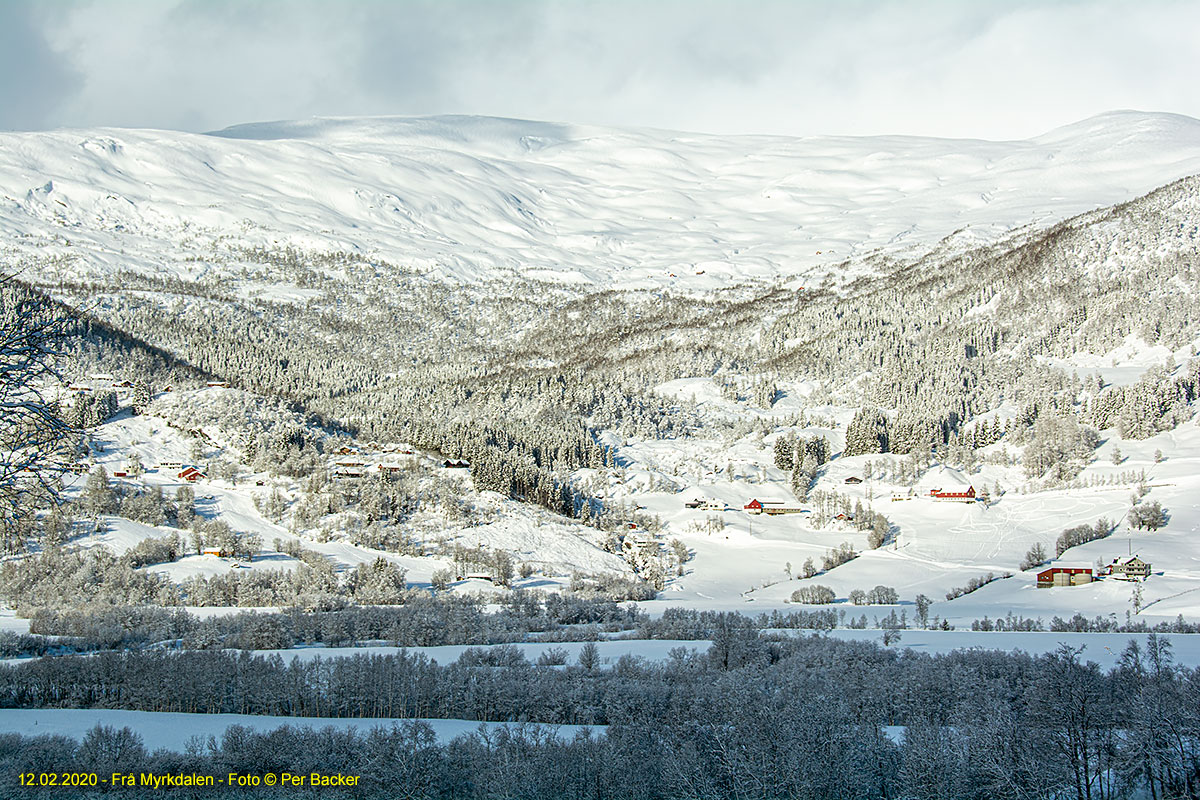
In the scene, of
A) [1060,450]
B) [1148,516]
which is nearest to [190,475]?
[1148,516]

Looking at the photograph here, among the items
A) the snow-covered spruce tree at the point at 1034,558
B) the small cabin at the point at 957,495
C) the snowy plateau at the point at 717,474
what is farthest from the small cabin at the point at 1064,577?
the small cabin at the point at 957,495

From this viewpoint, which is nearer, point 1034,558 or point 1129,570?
point 1129,570

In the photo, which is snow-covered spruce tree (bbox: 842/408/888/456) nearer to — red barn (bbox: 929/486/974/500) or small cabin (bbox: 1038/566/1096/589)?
red barn (bbox: 929/486/974/500)

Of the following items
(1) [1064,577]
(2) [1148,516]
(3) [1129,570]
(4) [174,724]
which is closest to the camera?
(4) [174,724]

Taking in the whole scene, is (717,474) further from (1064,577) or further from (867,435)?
(1064,577)

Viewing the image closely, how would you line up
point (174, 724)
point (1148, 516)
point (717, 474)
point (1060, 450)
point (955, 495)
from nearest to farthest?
point (174, 724), point (1148, 516), point (955, 495), point (1060, 450), point (717, 474)

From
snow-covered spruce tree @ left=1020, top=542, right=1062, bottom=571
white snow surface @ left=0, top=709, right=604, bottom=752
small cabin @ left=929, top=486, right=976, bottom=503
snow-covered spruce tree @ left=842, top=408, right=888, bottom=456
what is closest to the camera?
white snow surface @ left=0, top=709, right=604, bottom=752

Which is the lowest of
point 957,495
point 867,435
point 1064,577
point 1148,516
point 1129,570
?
point 1064,577

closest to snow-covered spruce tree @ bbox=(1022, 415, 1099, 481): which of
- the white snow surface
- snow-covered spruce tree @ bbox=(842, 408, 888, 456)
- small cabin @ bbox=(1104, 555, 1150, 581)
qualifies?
snow-covered spruce tree @ bbox=(842, 408, 888, 456)
